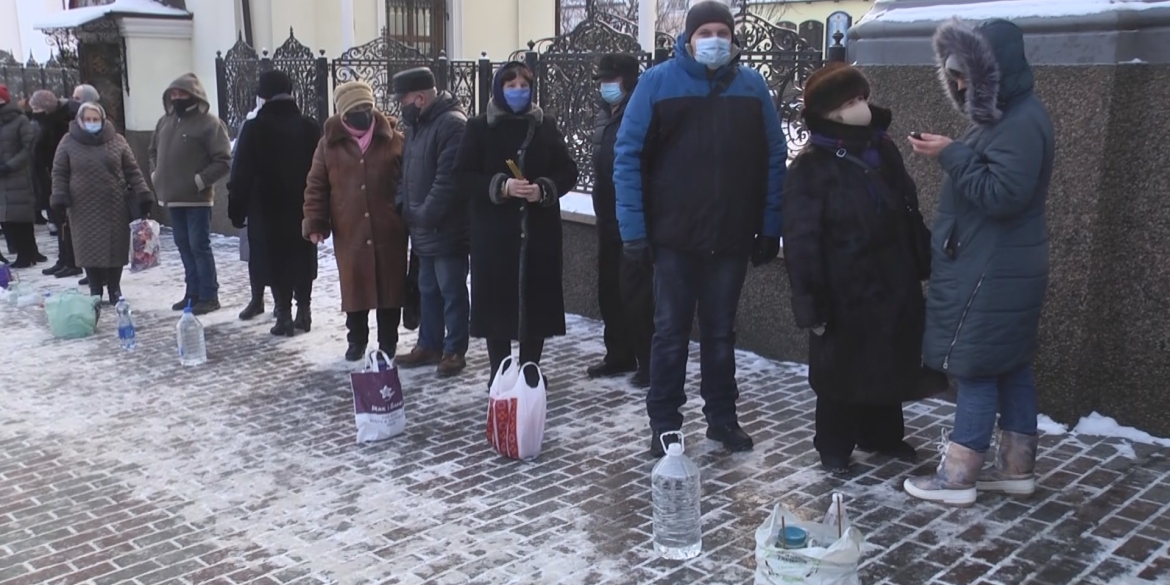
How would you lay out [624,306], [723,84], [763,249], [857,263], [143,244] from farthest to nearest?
[143,244] → [624,306] → [763,249] → [723,84] → [857,263]

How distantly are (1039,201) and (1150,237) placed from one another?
1.21 meters

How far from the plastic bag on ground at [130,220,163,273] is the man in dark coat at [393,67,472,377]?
3.47m

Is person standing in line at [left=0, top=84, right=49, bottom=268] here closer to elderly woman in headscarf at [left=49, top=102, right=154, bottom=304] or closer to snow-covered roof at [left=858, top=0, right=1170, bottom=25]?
elderly woman in headscarf at [left=49, top=102, right=154, bottom=304]

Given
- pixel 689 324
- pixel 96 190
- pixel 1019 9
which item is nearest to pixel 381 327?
pixel 689 324

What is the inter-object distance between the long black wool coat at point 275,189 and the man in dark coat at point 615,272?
230 centimetres

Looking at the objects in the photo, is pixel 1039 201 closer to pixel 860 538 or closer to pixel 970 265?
pixel 970 265

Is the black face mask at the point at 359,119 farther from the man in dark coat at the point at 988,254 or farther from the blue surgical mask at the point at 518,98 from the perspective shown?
the man in dark coat at the point at 988,254

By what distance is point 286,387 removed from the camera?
6.35 metres

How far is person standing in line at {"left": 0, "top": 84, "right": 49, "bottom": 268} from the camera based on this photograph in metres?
10.5

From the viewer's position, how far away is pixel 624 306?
20.6 feet

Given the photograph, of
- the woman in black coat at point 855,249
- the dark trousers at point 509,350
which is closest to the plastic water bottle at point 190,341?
the dark trousers at point 509,350

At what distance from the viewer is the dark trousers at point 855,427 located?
4637 millimetres

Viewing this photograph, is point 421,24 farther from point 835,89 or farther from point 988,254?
point 988,254

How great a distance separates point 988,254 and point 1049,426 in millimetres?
1584
